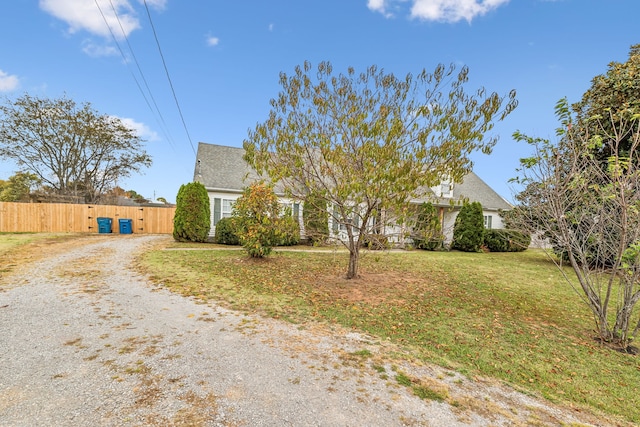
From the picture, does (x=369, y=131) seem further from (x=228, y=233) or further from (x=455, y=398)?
(x=228, y=233)

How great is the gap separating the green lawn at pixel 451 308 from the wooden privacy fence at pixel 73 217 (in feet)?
31.6

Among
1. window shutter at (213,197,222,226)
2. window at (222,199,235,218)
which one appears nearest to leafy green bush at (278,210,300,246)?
window at (222,199,235,218)

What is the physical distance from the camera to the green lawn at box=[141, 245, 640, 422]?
11.8 feet

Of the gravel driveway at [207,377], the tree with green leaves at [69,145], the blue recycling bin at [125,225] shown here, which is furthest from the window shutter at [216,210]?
the tree with green leaves at [69,145]

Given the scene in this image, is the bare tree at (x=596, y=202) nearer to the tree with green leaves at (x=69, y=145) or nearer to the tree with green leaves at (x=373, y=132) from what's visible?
the tree with green leaves at (x=373, y=132)

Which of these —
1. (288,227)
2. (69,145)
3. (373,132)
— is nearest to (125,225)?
(69,145)

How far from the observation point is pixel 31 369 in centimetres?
301

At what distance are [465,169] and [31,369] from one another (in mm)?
6956

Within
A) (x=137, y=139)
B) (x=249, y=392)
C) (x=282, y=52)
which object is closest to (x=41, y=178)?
(x=137, y=139)

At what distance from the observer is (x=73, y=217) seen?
661 inches

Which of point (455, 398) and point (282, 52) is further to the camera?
point (282, 52)

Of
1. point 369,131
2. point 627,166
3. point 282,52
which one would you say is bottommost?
point 627,166

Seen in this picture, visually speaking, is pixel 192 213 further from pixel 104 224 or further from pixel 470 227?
pixel 470 227

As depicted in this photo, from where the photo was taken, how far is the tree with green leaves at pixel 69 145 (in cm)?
2011
